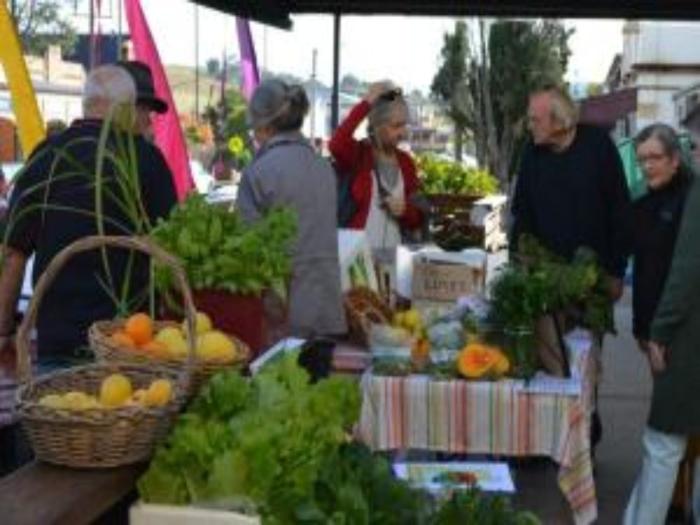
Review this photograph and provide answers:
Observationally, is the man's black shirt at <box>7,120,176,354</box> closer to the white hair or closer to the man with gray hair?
the white hair

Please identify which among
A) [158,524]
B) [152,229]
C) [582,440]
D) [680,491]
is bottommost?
[680,491]

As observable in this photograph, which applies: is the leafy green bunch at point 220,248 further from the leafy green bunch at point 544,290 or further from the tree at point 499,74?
the tree at point 499,74

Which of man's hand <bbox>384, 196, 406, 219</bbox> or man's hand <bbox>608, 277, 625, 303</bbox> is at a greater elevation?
man's hand <bbox>384, 196, 406, 219</bbox>

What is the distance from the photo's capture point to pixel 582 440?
3730mm

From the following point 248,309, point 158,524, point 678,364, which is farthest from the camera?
point 678,364

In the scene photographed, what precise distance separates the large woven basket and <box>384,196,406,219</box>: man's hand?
381cm

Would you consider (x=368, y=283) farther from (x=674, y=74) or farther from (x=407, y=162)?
(x=674, y=74)

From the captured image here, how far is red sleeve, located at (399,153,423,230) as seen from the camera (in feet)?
19.7

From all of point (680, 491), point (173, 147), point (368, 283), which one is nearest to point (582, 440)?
point (368, 283)

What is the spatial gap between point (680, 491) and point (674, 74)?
16.6 meters

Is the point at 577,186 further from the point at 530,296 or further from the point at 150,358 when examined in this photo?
the point at 150,358

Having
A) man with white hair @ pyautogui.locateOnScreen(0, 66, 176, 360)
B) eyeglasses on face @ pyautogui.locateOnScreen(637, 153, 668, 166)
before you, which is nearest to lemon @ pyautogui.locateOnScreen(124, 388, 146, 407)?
man with white hair @ pyautogui.locateOnScreen(0, 66, 176, 360)

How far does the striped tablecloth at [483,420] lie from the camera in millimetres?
3645

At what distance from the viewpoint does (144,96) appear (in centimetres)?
379
